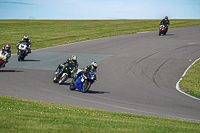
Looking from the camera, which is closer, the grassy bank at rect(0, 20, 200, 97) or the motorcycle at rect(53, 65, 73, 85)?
the motorcycle at rect(53, 65, 73, 85)

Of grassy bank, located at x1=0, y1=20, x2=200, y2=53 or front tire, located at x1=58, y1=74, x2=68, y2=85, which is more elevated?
grassy bank, located at x1=0, y1=20, x2=200, y2=53

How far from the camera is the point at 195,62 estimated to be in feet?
76.9

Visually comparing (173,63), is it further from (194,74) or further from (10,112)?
(10,112)

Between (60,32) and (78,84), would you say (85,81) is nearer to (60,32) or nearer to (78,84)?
(78,84)

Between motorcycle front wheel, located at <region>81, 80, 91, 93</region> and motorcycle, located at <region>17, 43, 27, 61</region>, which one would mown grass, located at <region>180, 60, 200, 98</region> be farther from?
motorcycle, located at <region>17, 43, 27, 61</region>

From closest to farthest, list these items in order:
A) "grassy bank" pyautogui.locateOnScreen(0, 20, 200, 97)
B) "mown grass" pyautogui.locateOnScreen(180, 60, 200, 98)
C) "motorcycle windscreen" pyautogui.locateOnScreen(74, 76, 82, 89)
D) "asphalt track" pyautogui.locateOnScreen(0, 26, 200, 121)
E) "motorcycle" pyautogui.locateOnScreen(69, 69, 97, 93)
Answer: "asphalt track" pyautogui.locateOnScreen(0, 26, 200, 121) → "motorcycle" pyautogui.locateOnScreen(69, 69, 97, 93) → "motorcycle windscreen" pyautogui.locateOnScreen(74, 76, 82, 89) → "mown grass" pyautogui.locateOnScreen(180, 60, 200, 98) → "grassy bank" pyautogui.locateOnScreen(0, 20, 200, 97)

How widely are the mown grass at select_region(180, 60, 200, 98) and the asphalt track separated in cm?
55

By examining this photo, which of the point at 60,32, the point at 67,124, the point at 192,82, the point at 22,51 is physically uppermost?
the point at 60,32

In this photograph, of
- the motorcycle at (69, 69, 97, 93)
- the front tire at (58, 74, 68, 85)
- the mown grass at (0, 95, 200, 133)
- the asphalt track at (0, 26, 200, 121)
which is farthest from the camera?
the front tire at (58, 74, 68, 85)

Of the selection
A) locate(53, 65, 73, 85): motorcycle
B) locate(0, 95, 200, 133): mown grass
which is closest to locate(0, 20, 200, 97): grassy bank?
locate(53, 65, 73, 85): motorcycle

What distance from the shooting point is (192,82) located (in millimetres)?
18125

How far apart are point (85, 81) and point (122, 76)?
15.0ft

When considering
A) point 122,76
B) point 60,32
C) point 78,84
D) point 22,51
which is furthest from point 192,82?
point 60,32

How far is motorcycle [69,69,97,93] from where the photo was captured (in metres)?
14.3
